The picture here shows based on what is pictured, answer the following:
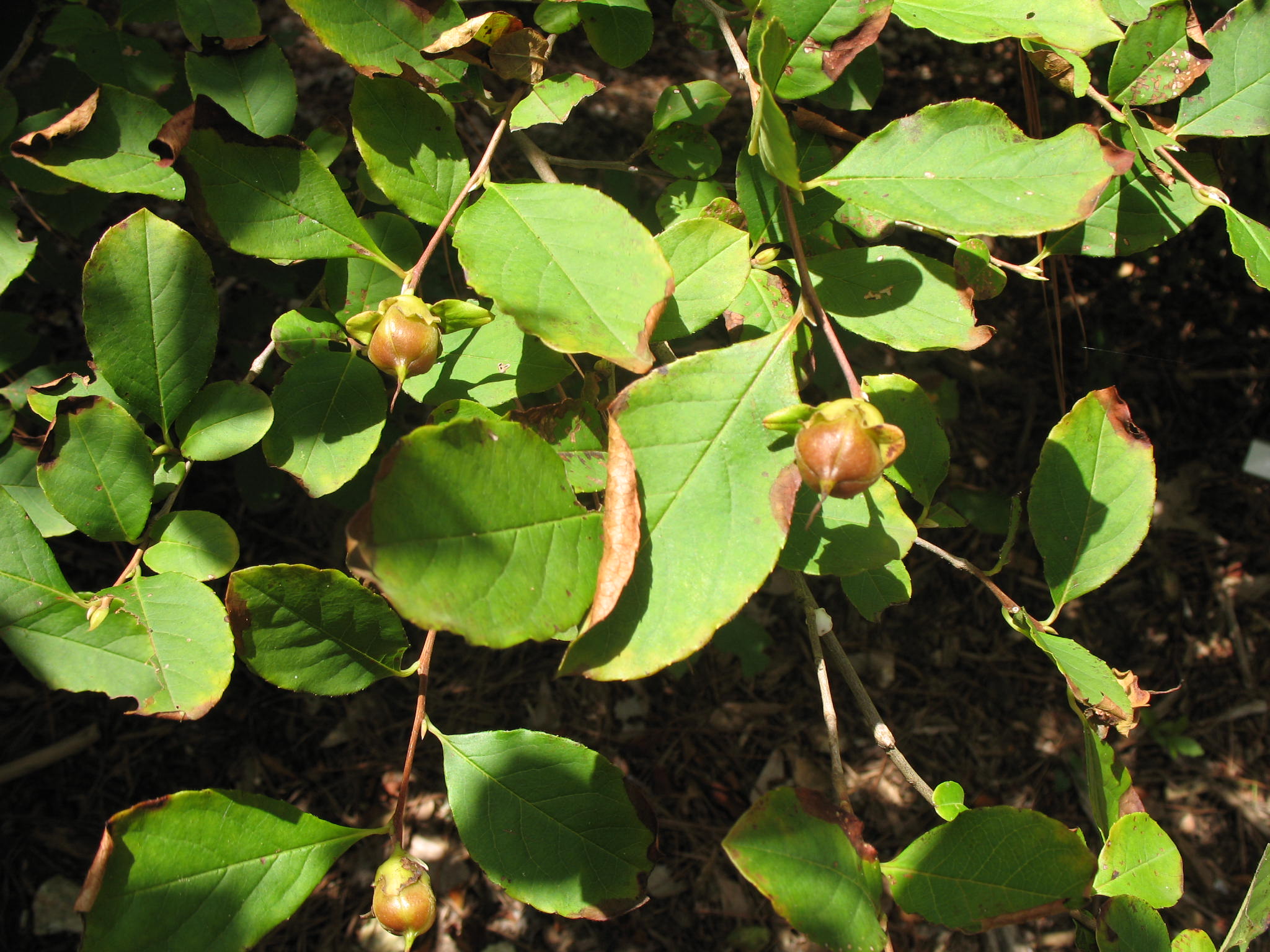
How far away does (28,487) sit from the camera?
1285mm

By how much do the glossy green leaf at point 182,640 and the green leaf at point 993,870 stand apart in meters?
0.88

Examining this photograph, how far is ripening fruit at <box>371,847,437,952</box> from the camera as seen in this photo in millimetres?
973

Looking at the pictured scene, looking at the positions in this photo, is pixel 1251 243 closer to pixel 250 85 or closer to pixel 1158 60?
pixel 1158 60

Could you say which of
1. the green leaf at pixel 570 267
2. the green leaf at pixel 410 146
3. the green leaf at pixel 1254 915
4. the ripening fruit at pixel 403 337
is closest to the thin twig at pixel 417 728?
the ripening fruit at pixel 403 337

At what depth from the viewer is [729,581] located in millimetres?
798

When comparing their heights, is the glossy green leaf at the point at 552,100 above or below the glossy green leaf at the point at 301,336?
above

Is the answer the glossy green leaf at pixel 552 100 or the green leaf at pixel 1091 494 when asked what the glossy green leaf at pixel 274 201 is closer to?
the glossy green leaf at pixel 552 100

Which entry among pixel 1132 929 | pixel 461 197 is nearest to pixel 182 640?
pixel 461 197

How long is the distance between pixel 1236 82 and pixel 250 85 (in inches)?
57.8

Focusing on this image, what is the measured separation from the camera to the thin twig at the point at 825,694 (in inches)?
42.5

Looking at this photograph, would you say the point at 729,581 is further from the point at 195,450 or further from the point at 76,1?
the point at 76,1

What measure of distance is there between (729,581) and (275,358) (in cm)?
139

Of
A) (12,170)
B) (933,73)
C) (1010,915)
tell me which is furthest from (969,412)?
(12,170)

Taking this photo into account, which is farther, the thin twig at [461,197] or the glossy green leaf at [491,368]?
the glossy green leaf at [491,368]
